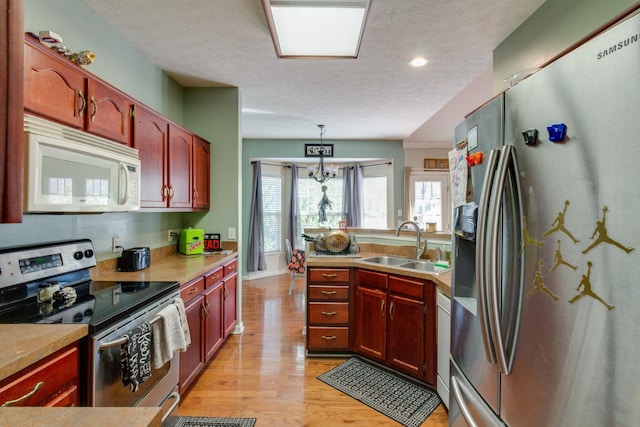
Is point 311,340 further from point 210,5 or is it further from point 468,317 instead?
point 210,5

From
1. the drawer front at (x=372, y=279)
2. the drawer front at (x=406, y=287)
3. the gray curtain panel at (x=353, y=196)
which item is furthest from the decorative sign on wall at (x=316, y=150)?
the drawer front at (x=406, y=287)

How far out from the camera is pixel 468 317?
1.27m

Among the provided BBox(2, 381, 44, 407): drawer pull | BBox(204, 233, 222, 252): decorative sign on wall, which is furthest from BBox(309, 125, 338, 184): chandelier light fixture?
BBox(2, 381, 44, 407): drawer pull

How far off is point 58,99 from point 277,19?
4.32ft

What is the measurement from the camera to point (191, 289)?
84.1 inches

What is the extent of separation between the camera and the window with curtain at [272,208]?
19.6 ft

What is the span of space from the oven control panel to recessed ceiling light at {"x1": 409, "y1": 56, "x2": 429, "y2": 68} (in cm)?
279

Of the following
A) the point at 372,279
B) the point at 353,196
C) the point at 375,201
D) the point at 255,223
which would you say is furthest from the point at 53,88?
the point at 375,201

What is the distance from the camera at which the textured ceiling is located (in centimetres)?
193

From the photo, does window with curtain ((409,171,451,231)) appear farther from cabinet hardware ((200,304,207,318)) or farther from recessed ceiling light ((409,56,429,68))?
cabinet hardware ((200,304,207,318))

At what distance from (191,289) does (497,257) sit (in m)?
1.92

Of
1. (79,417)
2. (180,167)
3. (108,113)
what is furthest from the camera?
(180,167)

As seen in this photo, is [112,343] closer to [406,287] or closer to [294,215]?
[406,287]

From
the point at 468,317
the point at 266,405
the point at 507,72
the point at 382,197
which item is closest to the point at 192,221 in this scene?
the point at 266,405
